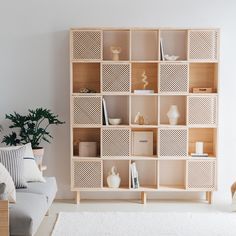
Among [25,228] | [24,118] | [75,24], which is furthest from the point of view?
[75,24]

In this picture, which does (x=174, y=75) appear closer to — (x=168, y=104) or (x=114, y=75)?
(x=168, y=104)

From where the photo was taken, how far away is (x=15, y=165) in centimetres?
439

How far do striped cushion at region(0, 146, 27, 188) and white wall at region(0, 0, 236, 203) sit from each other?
51.2 inches

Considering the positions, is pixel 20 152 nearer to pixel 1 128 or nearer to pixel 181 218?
pixel 1 128

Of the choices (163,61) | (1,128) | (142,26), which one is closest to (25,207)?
(1,128)

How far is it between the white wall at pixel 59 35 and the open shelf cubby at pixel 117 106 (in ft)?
1.70

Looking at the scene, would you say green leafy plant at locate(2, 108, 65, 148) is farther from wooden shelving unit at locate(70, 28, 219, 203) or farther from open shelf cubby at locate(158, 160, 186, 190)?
open shelf cubby at locate(158, 160, 186, 190)

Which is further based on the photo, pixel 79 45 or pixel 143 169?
pixel 143 169

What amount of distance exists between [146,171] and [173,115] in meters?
0.79

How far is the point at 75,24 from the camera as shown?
5633mm

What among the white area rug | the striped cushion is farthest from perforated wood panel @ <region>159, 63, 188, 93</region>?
the striped cushion

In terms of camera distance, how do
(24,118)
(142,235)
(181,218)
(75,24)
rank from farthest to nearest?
1. (75,24)
2. (24,118)
3. (181,218)
4. (142,235)

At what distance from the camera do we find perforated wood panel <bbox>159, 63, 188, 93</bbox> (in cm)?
541

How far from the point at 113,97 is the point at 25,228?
258 centimetres
